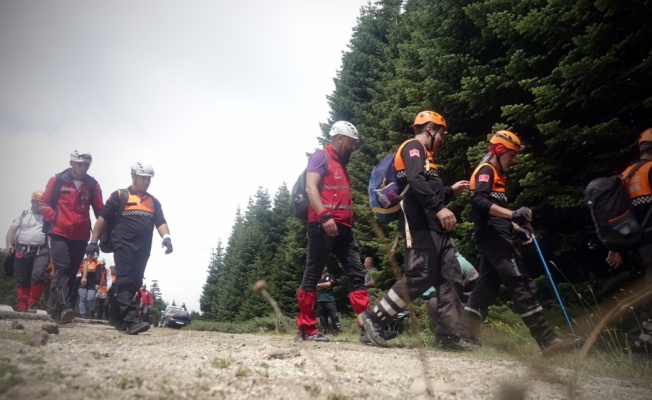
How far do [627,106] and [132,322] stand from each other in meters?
7.10

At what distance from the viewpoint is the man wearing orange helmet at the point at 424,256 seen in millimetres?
4227

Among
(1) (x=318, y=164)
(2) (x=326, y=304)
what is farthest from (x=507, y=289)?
(2) (x=326, y=304)

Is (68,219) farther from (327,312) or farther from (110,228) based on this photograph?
(327,312)

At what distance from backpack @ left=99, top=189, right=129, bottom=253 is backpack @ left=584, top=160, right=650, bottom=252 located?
5.97 meters

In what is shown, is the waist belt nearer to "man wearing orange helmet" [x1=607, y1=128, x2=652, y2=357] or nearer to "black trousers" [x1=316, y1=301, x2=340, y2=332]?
"black trousers" [x1=316, y1=301, x2=340, y2=332]

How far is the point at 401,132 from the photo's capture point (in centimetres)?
1053

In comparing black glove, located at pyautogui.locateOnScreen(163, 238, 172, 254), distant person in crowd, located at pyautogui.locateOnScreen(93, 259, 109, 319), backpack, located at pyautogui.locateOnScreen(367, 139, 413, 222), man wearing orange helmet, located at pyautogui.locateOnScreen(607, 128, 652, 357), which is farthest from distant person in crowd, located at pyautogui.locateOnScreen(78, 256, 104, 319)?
man wearing orange helmet, located at pyautogui.locateOnScreen(607, 128, 652, 357)

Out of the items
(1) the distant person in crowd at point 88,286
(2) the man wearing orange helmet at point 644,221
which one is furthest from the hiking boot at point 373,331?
(1) the distant person in crowd at point 88,286

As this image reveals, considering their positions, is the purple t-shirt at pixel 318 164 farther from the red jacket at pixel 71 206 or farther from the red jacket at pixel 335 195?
the red jacket at pixel 71 206

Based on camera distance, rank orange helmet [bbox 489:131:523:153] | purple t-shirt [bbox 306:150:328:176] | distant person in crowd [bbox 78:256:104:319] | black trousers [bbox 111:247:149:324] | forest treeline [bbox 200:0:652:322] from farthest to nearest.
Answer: distant person in crowd [bbox 78:256:104:319] < black trousers [bbox 111:247:149:324] < forest treeline [bbox 200:0:652:322] < purple t-shirt [bbox 306:150:328:176] < orange helmet [bbox 489:131:523:153]

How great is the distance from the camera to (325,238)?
16.3ft

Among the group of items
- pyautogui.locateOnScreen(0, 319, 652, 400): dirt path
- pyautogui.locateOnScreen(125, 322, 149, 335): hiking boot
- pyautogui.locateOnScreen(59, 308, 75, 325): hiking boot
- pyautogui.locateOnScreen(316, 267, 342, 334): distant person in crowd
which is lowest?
pyautogui.locateOnScreen(0, 319, 652, 400): dirt path

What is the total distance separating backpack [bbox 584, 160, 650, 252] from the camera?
4.20 meters

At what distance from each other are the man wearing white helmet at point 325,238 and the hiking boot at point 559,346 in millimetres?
1880
